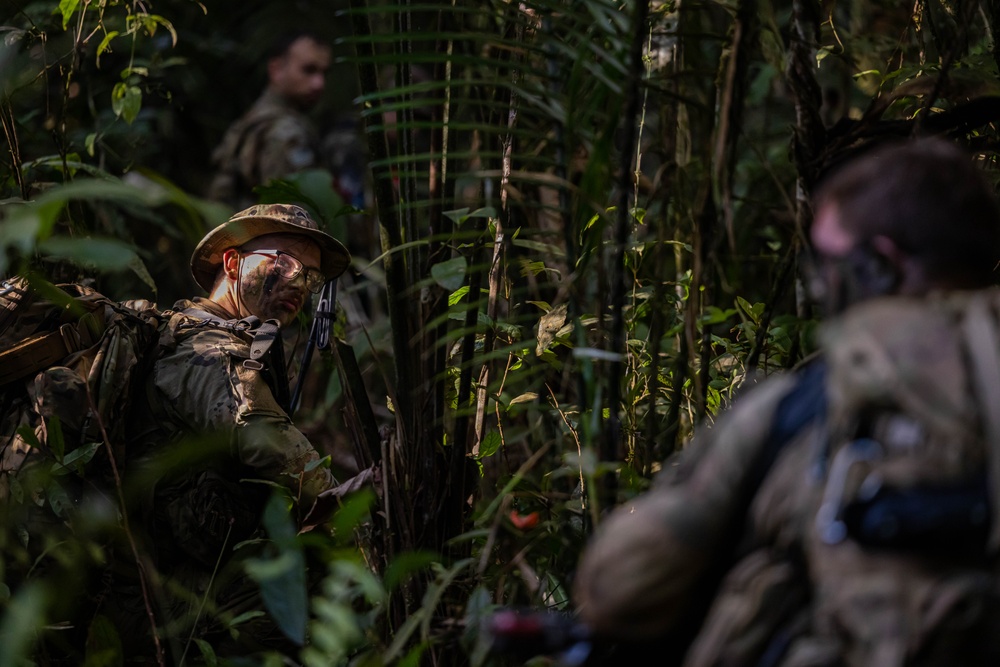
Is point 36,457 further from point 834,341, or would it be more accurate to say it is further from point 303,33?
point 303,33

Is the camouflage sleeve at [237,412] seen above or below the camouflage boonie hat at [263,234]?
below

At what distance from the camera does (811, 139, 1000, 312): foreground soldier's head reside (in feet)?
4.26

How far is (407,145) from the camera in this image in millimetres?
2414

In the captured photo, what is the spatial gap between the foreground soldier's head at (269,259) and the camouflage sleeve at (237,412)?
0.97 ft

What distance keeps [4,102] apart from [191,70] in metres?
3.70

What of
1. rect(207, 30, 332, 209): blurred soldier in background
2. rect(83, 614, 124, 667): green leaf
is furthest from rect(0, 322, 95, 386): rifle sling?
rect(207, 30, 332, 209): blurred soldier in background

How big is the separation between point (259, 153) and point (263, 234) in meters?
2.93

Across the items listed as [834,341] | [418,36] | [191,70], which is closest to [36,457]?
[418,36]

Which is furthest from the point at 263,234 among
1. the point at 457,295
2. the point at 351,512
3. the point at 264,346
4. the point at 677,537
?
the point at 677,537

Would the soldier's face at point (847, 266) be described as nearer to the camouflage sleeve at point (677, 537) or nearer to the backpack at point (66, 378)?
the camouflage sleeve at point (677, 537)

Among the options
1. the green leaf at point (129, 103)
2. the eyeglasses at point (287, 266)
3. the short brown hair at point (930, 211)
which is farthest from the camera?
the green leaf at point (129, 103)

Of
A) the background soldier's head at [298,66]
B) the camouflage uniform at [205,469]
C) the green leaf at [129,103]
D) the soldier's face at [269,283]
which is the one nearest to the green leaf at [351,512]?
the camouflage uniform at [205,469]

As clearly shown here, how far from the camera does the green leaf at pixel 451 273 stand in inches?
89.9

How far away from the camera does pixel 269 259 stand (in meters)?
3.02
